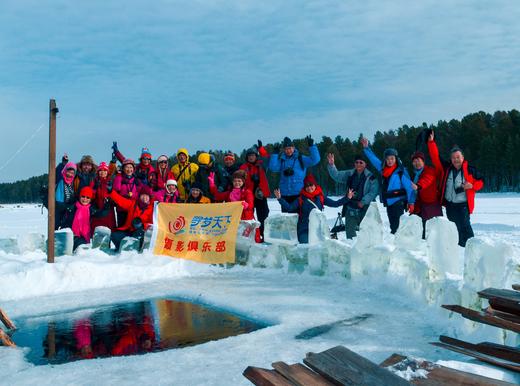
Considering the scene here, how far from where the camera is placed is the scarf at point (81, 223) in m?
8.77

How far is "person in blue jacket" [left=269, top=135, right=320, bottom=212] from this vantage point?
8.70 m

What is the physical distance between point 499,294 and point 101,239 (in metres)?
6.64

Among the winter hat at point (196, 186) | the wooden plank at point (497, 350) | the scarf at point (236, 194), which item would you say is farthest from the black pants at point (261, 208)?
the wooden plank at point (497, 350)

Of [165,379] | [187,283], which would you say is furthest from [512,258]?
[187,283]

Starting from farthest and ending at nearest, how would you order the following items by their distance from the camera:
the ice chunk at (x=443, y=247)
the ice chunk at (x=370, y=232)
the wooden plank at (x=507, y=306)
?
the ice chunk at (x=370, y=232)
the ice chunk at (x=443, y=247)
the wooden plank at (x=507, y=306)

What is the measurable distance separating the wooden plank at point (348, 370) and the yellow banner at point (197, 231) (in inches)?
214

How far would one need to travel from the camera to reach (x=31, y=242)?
8438 millimetres

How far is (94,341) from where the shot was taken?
4.41 m

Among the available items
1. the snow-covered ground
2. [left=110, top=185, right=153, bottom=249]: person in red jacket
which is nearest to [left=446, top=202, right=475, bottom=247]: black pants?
the snow-covered ground

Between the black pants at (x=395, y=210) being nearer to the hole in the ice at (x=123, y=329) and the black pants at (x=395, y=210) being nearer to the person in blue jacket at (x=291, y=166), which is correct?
the person in blue jacket at (x=291, y=166)

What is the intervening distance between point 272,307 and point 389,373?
284cm

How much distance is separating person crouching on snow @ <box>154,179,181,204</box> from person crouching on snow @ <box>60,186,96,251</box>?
46.6 inches

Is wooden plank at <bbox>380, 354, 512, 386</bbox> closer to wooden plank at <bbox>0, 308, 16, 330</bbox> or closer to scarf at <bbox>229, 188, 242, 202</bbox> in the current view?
wooden plank at <bbox>0, 308, 16, 330</bbox>

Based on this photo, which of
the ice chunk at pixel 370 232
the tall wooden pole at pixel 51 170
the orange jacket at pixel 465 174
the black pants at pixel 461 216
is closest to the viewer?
the ice chunk at pixel 370 232
